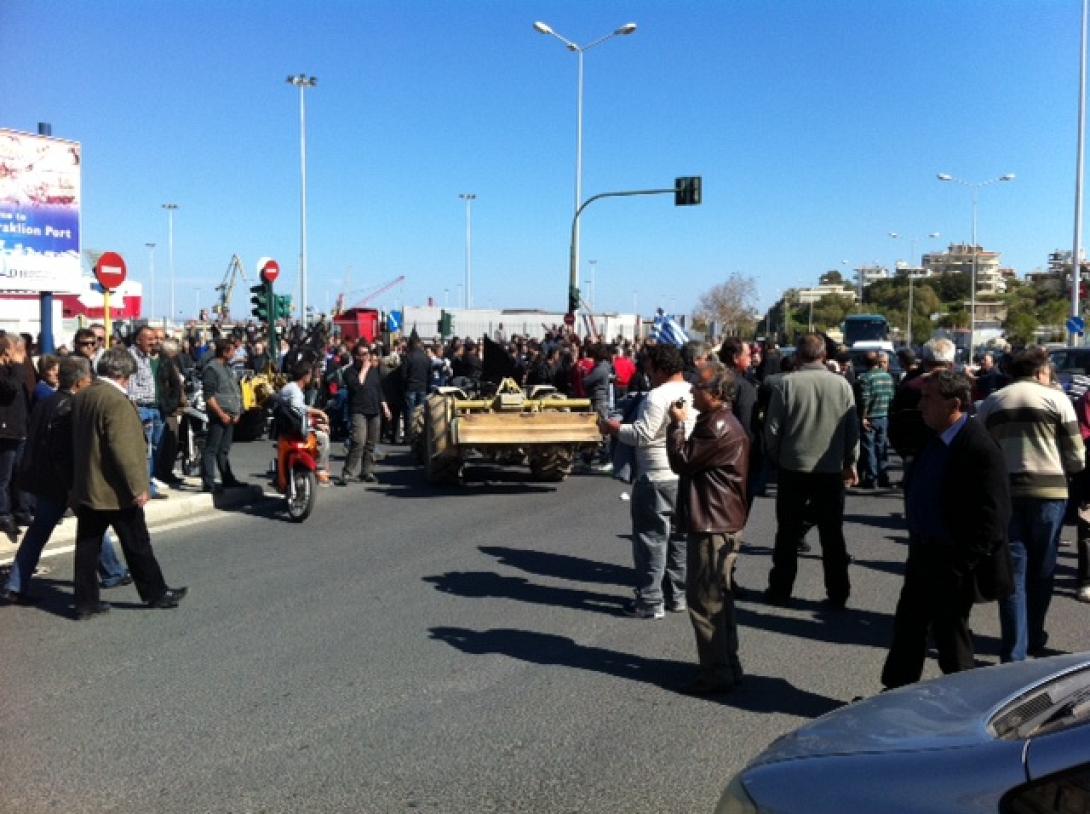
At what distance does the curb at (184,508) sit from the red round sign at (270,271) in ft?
20.1

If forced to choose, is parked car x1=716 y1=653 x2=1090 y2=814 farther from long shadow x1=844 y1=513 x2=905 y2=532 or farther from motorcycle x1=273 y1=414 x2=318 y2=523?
motorcycle x1=273 y1=414 x2=318 y2=523

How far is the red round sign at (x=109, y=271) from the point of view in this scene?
538 inches

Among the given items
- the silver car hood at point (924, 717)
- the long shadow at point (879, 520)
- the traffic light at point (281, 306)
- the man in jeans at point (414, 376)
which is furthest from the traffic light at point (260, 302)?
the silver car hood at point (924, 717)

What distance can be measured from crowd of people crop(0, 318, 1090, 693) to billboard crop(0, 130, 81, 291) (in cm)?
333

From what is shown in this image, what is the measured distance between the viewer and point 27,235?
13508 millimetres

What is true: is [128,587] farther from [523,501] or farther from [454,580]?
[523,501]

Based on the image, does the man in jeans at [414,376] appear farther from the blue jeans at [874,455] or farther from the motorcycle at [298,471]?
the blue jeans at [874,455]

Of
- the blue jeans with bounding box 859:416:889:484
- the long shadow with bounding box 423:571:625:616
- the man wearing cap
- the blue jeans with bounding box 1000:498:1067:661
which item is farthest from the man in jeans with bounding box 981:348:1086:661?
the blue jeans with bounding box 859:416:889:484

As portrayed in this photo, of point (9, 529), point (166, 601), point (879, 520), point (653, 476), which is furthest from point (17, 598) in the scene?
point (879, 520)

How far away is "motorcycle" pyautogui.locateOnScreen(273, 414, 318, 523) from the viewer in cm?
1060

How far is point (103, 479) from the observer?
6895 mm

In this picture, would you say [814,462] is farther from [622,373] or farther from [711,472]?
[622,373]

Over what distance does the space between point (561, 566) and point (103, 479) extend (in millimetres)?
3664

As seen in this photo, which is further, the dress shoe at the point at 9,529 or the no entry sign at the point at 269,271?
the no entry sign at the point at 269,271
